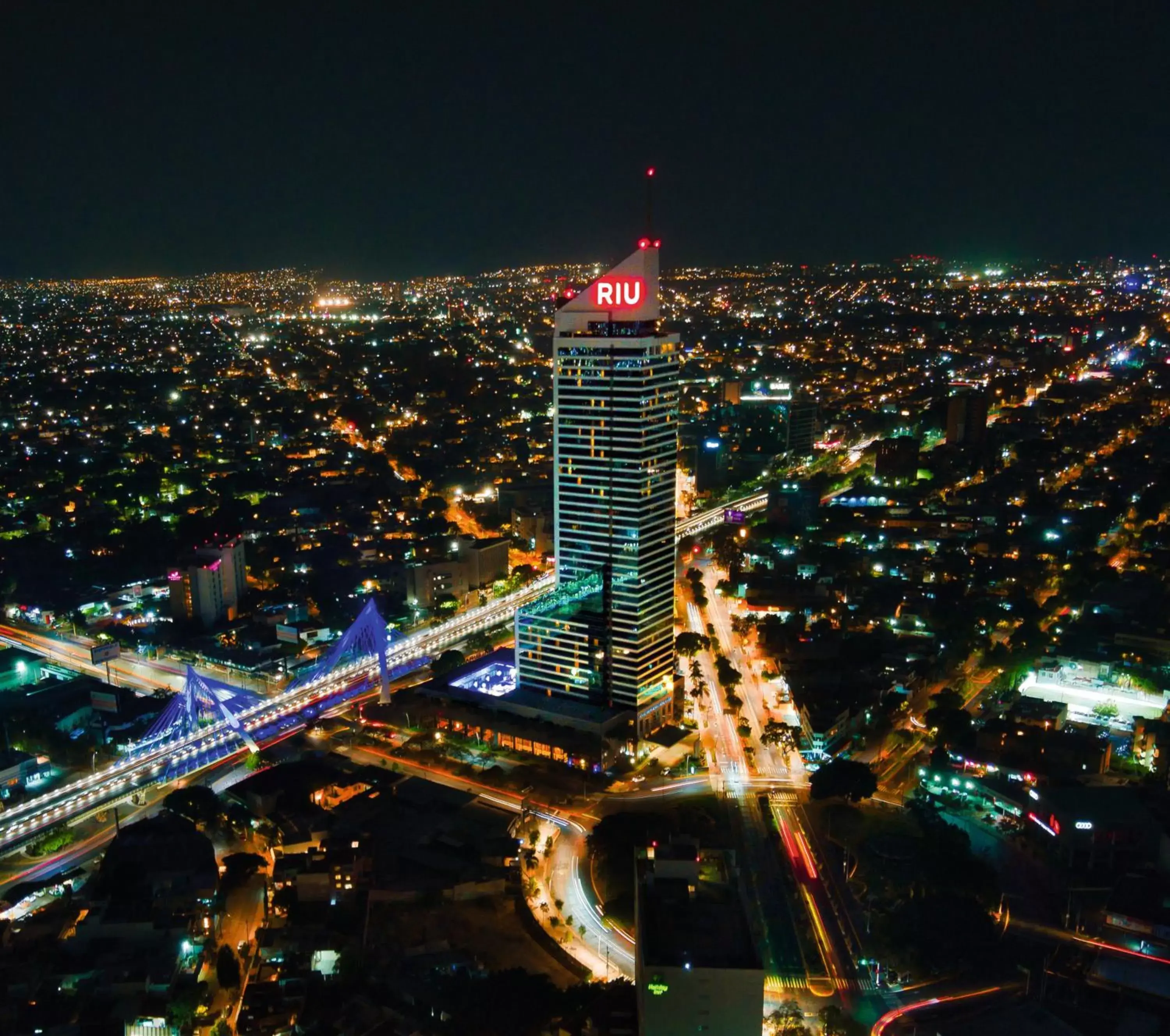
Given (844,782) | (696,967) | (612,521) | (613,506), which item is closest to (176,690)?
(612,521)

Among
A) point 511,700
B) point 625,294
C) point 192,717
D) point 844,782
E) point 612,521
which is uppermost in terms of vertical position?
point 625,294

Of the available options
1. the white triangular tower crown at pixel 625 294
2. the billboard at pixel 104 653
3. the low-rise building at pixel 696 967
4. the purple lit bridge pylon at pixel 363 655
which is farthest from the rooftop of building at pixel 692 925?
the billboard at pixel 104 653

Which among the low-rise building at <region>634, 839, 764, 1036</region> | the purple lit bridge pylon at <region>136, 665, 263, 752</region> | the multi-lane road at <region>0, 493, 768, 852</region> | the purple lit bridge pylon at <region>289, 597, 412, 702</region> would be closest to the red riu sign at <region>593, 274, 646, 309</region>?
the multi-lane road at <region>0, 493, 768, 852</region>

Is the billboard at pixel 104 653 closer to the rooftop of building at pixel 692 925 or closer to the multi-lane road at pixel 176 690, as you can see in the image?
the multi-lane road at pixel 176 690

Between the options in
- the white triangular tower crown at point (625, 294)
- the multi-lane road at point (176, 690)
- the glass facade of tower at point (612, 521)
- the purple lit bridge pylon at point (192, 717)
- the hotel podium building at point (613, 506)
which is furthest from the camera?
the purple lit bridge pylon at point (192, 717)

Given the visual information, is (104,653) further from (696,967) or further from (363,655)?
(696,967)

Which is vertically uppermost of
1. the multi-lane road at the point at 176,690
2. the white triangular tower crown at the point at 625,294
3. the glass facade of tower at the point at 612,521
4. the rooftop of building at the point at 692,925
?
the white triangular tower crown at the point at 625,294
